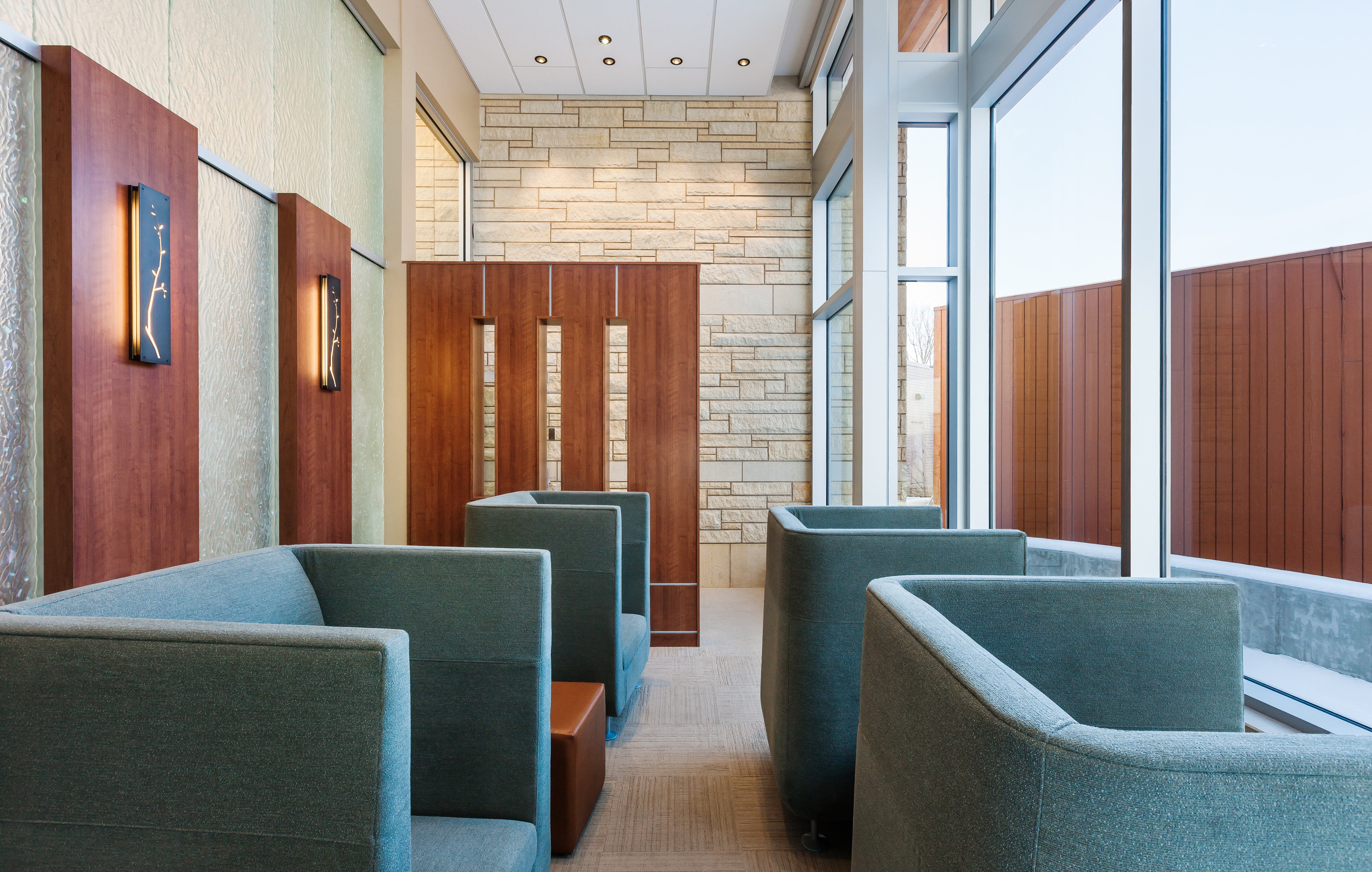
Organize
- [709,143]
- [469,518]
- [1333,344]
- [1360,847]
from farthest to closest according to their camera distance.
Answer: [709,143], [469,518], [1333,344], [1360,847]

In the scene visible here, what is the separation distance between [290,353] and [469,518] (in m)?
1.05

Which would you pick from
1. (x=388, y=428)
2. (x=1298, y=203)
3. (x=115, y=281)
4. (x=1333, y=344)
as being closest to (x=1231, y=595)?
(x=1333, y=344)

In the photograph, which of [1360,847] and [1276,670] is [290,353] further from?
[1276,670]

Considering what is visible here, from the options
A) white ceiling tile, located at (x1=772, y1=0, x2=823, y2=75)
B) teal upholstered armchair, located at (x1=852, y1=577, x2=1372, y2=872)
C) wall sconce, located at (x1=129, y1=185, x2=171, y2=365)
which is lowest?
teal upholstered armchair, located at (x1=852, y1=577, x2=1372, y2=872)

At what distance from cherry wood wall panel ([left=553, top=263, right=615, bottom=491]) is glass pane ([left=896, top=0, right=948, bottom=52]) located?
6.36ft

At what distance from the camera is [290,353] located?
2.68 meters

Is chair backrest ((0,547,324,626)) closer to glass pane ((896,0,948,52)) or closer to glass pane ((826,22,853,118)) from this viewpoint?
glass pane ((896,0,948,52))

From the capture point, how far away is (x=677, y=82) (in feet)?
15.4

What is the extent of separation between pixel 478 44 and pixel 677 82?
4.23ft

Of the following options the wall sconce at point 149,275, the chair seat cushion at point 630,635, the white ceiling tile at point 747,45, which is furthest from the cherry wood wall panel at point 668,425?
the wall sconce at point 149,275

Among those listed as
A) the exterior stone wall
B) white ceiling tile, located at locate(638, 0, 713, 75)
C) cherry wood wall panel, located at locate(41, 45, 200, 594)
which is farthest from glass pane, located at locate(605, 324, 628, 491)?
cherry wood wall panel, located at locate(41, 45, 200, 594)

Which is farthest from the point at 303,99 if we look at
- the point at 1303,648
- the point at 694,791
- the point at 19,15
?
the point at 1303,648

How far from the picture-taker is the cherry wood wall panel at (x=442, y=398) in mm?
3670

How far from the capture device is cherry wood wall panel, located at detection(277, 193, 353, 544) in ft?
8.81
